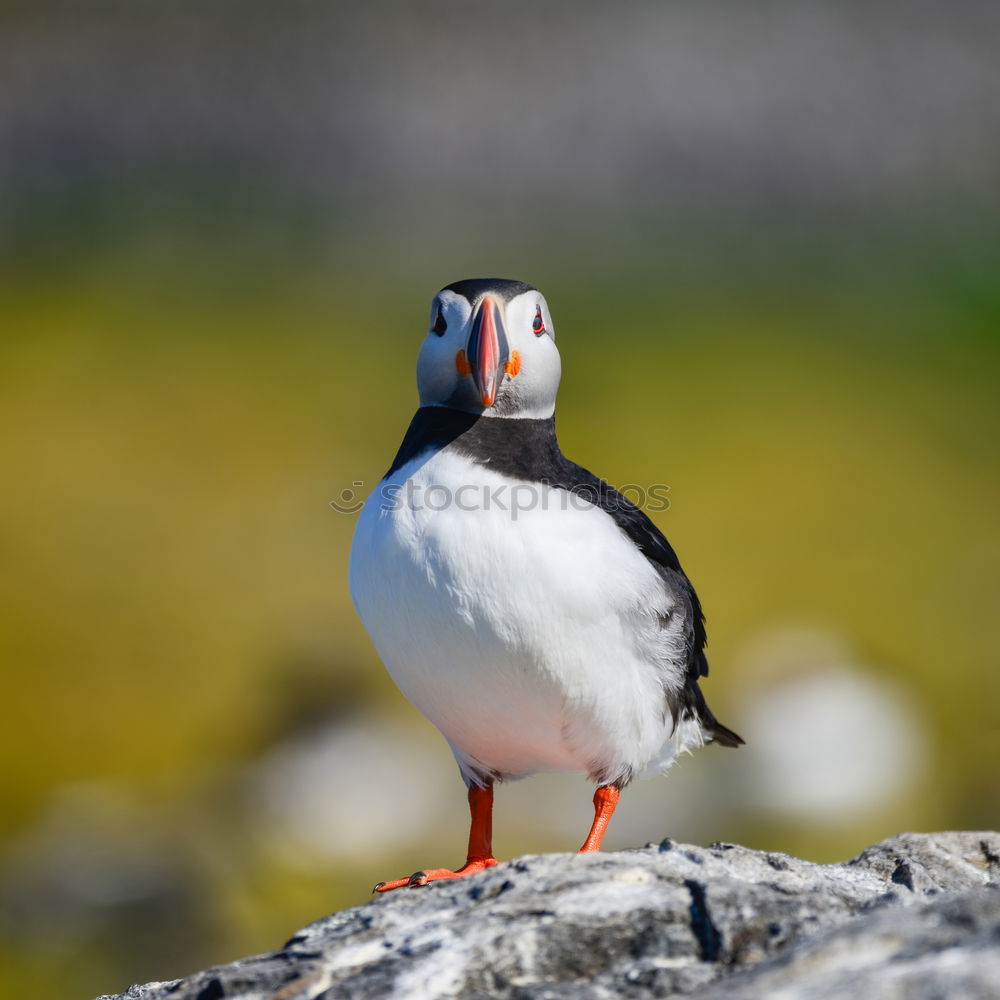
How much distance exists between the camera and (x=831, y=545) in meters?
12.1

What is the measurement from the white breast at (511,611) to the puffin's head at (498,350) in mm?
292

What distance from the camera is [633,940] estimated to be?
2.81 meters

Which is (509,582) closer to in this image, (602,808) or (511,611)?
(511,611)

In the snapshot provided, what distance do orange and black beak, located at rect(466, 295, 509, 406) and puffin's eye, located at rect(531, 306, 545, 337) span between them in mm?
223

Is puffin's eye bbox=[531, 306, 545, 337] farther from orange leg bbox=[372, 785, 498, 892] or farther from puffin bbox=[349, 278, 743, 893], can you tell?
orange leg bbox=[372, 785, 498, 892]

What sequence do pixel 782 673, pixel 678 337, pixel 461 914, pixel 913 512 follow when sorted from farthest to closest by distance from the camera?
1. pixel 678 337
2. pixel 913 512
3. pixel 782 673
4. pixel 461 914

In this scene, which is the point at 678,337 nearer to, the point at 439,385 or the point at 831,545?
the point at 831,545

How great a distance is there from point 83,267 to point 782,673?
387 inches

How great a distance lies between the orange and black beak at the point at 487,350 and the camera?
405 cm

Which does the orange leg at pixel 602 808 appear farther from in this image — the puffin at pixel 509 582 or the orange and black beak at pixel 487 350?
the orange and black beak at pixel 487 350

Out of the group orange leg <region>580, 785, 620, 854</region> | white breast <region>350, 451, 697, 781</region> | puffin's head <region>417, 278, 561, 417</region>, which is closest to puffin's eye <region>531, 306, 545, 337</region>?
puffin's head <region>417, 278, 561, 417</region>

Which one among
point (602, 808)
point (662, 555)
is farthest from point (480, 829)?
point (662, 555)

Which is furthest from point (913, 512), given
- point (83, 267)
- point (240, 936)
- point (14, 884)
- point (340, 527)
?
point (83, 267)

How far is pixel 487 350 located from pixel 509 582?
0.78 metres
